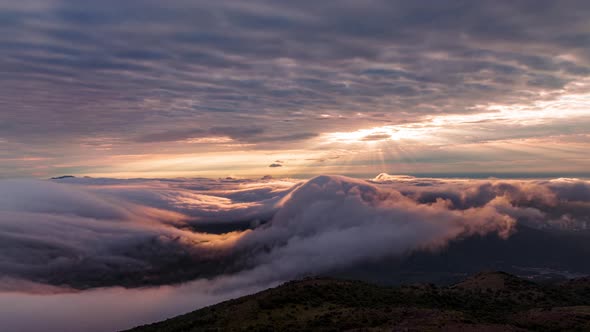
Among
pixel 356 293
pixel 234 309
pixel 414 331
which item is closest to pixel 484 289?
pixel 356 293

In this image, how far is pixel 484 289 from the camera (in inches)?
3777

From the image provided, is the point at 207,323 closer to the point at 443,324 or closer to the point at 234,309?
the point at 234,309

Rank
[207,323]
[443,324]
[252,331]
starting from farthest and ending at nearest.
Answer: [207,323], [252,331], [443,324]

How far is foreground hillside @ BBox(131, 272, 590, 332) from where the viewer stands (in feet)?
187

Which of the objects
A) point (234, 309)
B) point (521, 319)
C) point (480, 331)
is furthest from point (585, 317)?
point (234, 309)

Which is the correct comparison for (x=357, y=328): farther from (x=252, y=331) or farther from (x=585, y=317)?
(x=585, y=317)

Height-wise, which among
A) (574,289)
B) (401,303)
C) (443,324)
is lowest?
(574,289)

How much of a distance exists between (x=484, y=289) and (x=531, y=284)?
14.5 meters

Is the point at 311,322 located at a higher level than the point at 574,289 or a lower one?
higher

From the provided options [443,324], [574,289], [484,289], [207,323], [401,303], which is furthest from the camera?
[574,289]

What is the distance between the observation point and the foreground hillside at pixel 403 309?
187 feet

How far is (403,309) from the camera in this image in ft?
210

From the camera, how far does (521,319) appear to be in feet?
209

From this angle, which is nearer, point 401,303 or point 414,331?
point 414,331
